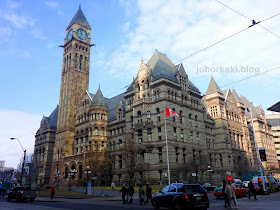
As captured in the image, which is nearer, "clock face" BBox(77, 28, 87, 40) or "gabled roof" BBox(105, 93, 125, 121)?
"gabled roof" BBox(105, 93, 125, 121)

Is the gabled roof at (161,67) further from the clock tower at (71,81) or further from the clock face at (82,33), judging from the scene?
the clock face at (82,33)

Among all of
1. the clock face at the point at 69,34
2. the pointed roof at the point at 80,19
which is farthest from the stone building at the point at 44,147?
the pointed roof at the point at 80,19

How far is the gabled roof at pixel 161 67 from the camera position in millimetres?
50456

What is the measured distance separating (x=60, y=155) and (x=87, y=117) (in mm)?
13366

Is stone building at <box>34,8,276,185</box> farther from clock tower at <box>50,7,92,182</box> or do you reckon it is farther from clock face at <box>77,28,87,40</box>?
clock tower at <box>50,7,92,182</box>

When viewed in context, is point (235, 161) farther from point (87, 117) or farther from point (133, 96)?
point (87, 117)

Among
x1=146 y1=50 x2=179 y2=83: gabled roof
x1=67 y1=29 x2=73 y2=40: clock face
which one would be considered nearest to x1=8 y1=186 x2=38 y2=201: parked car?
x1=146 y1=50 x2=179 y2=83: gabled roof

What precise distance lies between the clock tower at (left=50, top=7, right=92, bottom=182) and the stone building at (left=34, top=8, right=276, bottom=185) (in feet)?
0.88

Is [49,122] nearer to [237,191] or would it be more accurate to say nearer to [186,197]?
[237,191]

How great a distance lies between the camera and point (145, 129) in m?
47.9

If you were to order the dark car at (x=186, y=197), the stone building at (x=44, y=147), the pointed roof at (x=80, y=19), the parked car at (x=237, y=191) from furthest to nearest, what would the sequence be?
1. the pointed roof at (x=80, y=19)
2. the stone building at (x=44, y=147)
3. the parked car at (x=237, y=191)
4. the dark car at (x=186, y=197)

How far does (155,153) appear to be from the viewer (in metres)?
45.8

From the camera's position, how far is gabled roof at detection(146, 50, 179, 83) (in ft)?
166

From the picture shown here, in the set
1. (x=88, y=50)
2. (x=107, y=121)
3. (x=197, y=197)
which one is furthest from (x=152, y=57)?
(x=197, y=197)
